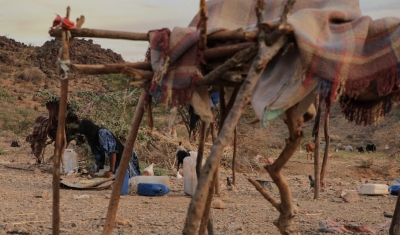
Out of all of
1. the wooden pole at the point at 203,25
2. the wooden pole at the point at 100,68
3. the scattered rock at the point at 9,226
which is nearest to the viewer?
the wooden pole at the point at 203,25

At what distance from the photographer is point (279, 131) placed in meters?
32.1

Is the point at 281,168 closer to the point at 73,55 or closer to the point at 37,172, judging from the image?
the point at 37,172

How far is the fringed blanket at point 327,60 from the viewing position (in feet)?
14.6

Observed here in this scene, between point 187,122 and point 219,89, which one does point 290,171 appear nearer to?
point 187,122

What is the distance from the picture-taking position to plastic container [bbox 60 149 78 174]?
12508 mm

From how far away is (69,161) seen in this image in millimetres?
12586

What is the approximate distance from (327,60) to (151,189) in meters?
6.35

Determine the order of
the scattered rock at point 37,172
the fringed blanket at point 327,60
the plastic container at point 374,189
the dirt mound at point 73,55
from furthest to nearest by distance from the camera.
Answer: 1. the dirt mound at point 73,55
2. the scattered rock at point 37,172
3. the plastic container at point 374,189
4. the fringed blanket at point 327,60

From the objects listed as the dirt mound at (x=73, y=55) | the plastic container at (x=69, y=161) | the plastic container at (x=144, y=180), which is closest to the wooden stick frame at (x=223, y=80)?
the plastic container at (x=144, y=180)

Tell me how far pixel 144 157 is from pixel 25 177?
3.03 meters

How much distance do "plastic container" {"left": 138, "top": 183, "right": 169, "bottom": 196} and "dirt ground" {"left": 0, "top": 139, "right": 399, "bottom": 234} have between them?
0.20 meters

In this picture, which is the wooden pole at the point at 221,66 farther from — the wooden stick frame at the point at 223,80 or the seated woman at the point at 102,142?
the seated woman at the point at 102,142

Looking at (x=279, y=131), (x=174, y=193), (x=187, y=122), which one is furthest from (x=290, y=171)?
(x=279, y=131)

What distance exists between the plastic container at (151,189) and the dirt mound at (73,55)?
29867 mm
